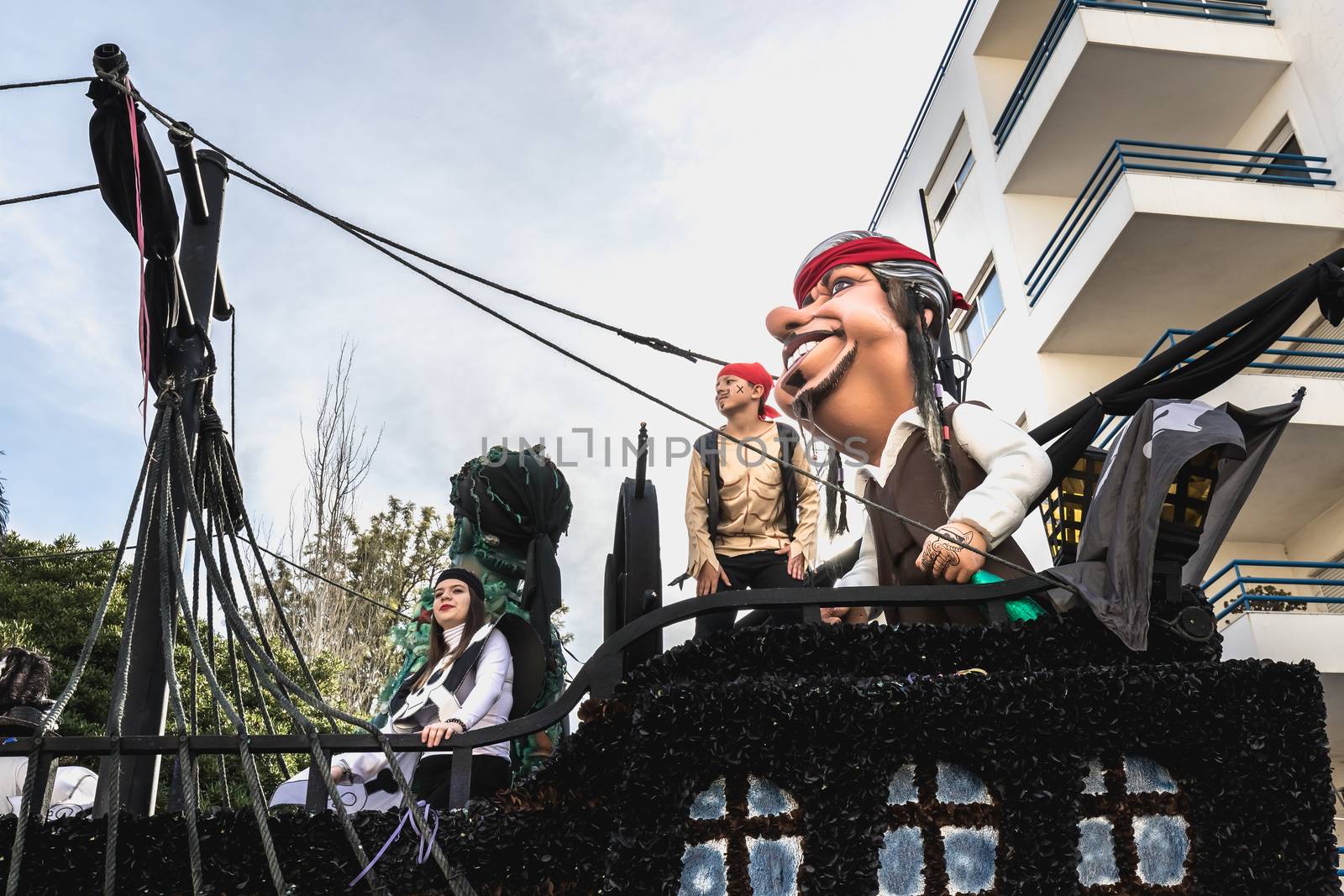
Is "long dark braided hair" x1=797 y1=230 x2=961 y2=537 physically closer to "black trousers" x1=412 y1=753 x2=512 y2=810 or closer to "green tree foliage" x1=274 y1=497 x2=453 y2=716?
"black trousers" x1=412 y1=753 x2=512 y2=810

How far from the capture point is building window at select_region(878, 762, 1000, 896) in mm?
2795

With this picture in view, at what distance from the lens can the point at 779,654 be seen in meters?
3.08

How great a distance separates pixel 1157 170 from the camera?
9.26 meters

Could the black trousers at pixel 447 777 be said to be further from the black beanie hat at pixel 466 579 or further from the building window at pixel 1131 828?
the building window at pixel 1131 828

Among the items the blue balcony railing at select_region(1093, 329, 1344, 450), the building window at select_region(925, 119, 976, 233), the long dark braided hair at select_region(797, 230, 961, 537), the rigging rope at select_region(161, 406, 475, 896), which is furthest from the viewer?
the building window at select_region(925, 119, 976, 233)

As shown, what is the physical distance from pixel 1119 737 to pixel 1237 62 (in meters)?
8.63

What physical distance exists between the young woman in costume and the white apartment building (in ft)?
17.7

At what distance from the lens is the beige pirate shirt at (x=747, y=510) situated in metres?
5.15

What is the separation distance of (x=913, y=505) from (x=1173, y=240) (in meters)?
6.36

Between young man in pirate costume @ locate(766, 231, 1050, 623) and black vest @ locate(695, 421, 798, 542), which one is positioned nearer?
young man in pirate costume @ locate(766, 231, 1050, 623)

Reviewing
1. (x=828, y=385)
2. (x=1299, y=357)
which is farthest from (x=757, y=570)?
(x=1299, y=357)

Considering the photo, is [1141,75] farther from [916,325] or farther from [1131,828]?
[1131,828]

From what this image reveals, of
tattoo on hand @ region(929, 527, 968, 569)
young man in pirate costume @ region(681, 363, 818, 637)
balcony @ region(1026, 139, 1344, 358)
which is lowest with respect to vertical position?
tattoo on hand @ region(929, 527, 968, 569)

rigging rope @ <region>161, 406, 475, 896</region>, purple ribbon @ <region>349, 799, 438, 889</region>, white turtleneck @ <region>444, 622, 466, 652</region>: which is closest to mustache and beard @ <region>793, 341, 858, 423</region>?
white turtleneck @ <region>444, 622, 466, 652</region>
